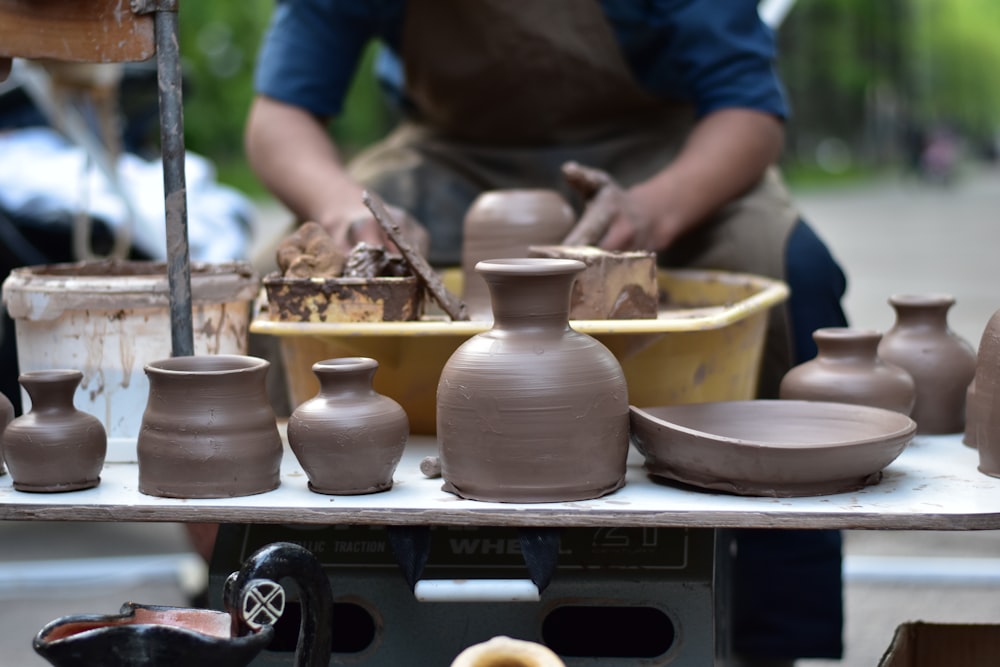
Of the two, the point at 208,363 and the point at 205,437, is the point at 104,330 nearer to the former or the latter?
the point at 208,363

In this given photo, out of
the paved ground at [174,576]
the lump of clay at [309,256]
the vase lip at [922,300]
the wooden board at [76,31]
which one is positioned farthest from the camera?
the paved ground at [174,576]

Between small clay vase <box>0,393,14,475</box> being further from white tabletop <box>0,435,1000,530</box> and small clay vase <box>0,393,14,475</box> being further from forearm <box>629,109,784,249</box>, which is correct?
forearm <box>629,109,784,249</box>

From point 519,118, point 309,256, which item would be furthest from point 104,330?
A: point 519,118

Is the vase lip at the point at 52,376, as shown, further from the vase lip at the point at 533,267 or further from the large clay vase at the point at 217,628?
the vase lip at the point at 533,267

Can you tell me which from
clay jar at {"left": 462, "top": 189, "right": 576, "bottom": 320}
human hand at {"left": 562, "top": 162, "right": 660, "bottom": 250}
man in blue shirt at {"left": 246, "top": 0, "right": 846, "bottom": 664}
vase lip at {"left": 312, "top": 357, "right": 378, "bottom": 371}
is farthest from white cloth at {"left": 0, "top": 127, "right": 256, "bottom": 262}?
vase lip at {"left": 312, "top": 357, "right": 378, "bottom": 371}

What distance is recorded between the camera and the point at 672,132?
9.51 feet

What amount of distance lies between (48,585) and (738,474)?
2231 mm

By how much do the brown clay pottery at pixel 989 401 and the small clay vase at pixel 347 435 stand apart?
2.57ft

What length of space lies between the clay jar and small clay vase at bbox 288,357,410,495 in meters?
0.71

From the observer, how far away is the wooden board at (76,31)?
1.70 metres

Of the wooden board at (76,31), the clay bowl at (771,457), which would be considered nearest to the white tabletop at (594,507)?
the clay bowl at (771,457)

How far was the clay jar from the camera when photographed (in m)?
2.31

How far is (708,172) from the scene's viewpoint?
246 cm

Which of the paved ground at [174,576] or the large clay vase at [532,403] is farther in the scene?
the paved ground at [174,576]
